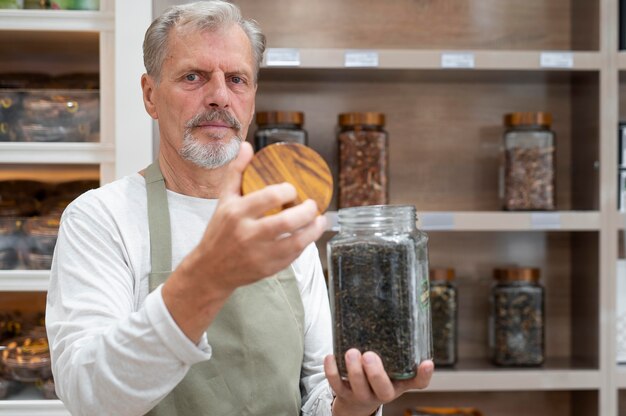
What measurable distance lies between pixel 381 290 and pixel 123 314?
15.3 inches

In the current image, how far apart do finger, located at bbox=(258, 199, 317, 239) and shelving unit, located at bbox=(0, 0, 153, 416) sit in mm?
1262

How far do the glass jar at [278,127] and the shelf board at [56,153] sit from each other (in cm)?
39

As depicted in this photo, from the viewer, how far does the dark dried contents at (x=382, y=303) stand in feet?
2.78

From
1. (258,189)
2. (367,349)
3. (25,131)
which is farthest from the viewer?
(25,131)

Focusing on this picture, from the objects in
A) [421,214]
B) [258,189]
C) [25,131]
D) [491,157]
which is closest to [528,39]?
[491,157]

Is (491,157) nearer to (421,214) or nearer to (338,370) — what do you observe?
(421,214)

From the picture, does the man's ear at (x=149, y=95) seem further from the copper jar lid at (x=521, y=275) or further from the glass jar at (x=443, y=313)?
the copper jar lid at (x=521, y=275)

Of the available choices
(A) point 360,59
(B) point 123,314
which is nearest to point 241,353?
(B) point 123,314

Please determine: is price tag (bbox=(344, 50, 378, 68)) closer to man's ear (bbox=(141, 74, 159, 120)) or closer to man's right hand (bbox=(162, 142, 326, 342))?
man's ear (bbox=(141, 74, 159, 120))

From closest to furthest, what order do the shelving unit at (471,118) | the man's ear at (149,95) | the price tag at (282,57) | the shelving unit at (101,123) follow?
the man's ear at (149,95) → the shelving unit at (101,123) → the price tag at (282,57) → the shelving unit at (471,118)

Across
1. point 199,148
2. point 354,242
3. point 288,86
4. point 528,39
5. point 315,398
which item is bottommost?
point 315,398

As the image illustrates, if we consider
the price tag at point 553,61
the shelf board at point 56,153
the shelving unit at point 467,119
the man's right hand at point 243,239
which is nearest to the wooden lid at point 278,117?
the shelving unit at point 467,119

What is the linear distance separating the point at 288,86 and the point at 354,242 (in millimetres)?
1515

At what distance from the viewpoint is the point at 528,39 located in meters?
2.37
